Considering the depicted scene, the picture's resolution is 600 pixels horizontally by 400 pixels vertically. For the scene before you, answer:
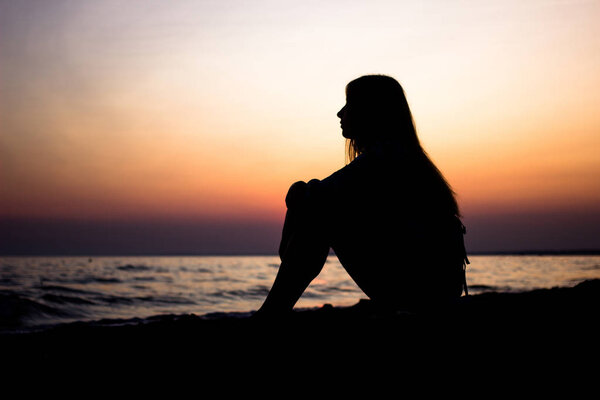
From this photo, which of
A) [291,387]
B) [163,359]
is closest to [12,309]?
[163,359]

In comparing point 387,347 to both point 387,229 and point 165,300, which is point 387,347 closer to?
point 387,229

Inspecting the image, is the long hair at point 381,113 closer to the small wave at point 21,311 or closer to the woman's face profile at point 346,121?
the woman's face profile at point 346,121

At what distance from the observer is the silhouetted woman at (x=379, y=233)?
1.84m

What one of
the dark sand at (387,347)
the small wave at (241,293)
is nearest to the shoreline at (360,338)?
the dark sand at (387,347)

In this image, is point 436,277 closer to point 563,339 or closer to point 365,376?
point 365,376

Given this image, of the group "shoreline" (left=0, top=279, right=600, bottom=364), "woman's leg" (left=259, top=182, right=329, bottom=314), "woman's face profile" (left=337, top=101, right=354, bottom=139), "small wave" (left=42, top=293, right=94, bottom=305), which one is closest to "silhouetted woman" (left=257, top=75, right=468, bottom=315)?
"woman's leg" (left=259, top=182, right=329, bottom=314)

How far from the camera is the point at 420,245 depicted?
6.17 feet

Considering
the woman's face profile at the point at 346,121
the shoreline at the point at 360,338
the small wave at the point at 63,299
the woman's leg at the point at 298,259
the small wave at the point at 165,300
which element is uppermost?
the woman's face profile at the point at 346,121

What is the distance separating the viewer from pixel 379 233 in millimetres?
1899

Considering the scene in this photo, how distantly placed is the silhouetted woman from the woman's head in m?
0.23

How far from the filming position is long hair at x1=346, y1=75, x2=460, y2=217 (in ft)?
7.38

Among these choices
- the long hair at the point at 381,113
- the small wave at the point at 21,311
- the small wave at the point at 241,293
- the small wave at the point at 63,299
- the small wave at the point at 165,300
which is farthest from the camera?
the small wave at the point at 241,293

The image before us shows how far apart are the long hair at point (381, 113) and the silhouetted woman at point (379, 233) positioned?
0.67 ft

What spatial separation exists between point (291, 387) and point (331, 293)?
45.5 feet
